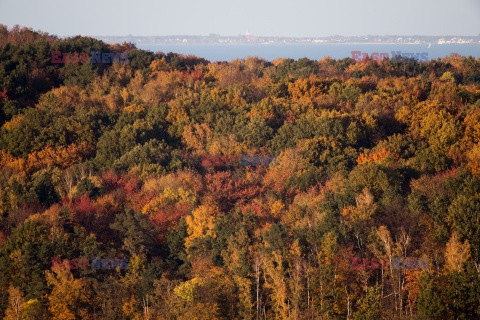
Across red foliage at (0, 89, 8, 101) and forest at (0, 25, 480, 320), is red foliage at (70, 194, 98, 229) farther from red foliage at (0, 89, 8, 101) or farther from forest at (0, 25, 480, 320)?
red foliage at (0, 89, 8, 101)

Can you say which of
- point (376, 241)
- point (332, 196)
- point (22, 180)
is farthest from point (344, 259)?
point (22, 180)

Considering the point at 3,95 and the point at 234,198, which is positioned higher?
the point at 3,95

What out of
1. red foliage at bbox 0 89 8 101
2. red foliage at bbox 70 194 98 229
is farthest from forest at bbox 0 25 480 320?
red foliage at bbox 0 89 8 101

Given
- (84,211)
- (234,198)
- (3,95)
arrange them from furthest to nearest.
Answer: (3,95)
(234,198)
(84,211)

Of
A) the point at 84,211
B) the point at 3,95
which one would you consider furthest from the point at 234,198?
the point at 3,95

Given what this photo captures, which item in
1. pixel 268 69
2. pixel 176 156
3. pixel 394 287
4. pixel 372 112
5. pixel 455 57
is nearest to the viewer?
pixel 394 287

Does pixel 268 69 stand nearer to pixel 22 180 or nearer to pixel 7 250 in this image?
pixel 22 180

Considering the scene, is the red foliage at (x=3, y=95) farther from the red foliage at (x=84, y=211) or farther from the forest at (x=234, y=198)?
the red foliage at (x=84, y=211)

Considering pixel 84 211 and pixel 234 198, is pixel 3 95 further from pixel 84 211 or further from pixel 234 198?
pixel 234 198

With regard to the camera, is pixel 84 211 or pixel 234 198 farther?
pixel 234 198
